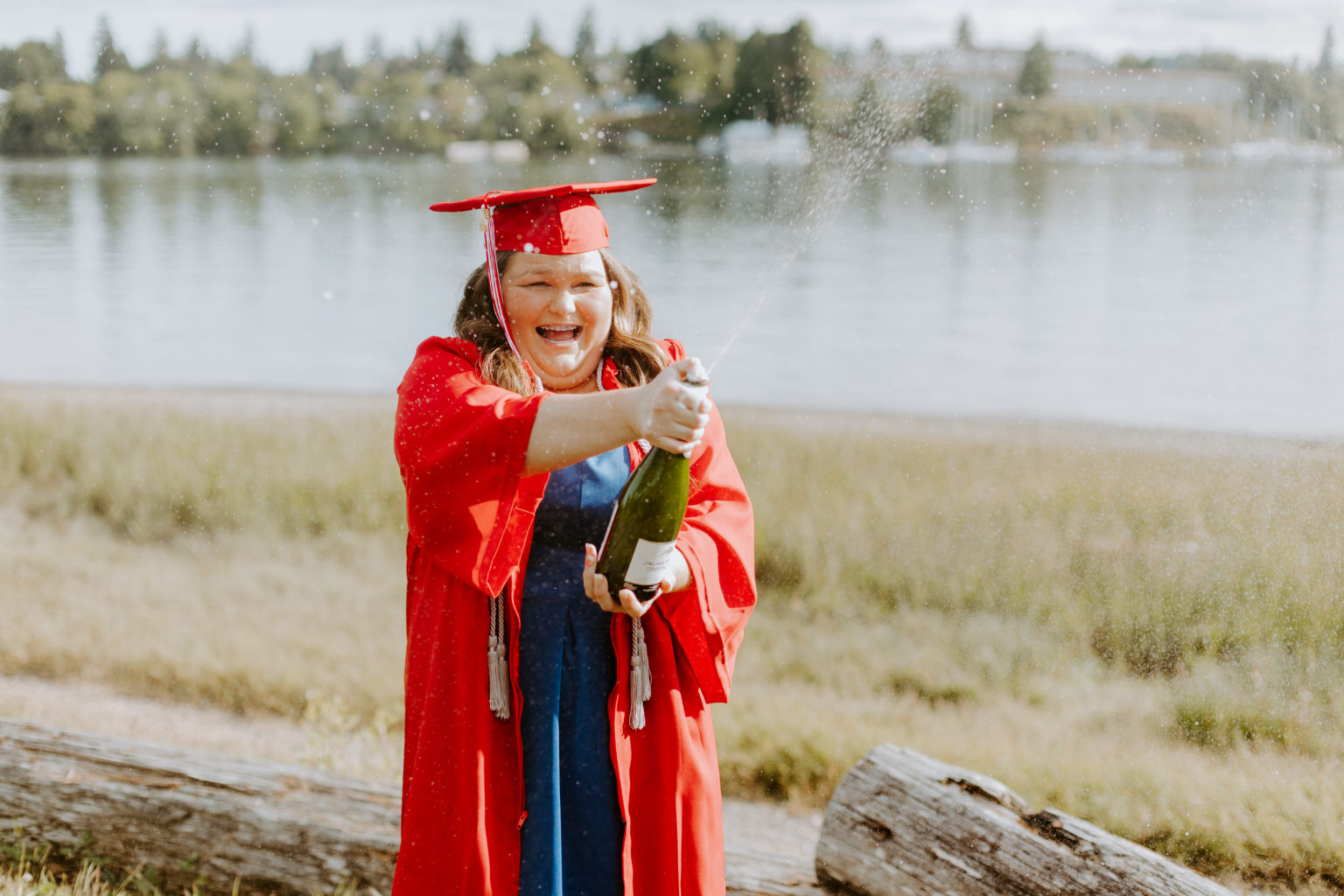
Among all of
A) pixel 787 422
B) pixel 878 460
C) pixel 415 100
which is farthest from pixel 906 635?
pixel 415 100

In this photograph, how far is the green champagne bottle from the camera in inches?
77.7

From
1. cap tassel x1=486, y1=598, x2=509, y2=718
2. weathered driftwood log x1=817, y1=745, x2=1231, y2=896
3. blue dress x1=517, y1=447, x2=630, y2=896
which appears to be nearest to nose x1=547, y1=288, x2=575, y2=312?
blue dress x1=517, y1=447, x2=630, y2=896

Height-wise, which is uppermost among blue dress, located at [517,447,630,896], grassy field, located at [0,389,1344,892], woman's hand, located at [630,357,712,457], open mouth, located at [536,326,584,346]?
open mouth, located at [536,326,584,346]

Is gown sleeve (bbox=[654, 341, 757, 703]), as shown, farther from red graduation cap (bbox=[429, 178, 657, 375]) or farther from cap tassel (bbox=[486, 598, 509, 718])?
red graduation cap (bbox=[429, 178, 657, 375])

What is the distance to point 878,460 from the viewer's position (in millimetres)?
7969

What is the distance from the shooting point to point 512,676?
218cm

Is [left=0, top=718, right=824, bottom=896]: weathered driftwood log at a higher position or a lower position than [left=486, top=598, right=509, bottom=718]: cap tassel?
lower

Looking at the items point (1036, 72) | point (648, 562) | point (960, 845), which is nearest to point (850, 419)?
point (1036, 72)

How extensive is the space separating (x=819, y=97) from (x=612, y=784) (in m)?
13.4

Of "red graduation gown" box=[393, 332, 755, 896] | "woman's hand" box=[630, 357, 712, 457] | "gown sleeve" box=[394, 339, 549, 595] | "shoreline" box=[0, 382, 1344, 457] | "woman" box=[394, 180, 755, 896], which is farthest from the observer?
"shoreline" box=[0, 382, 1344, 457]

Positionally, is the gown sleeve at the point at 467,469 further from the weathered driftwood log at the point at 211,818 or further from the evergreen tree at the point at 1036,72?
the evergreen tree at the point at 1036,72

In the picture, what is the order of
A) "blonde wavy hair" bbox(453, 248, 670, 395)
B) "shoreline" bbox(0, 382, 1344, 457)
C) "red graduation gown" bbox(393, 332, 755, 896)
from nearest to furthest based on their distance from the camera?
"red graduation gown" bbox(393, 332, 755, 896), "blonde wavy hair" bbox(453, 248, 670, 395), "shoreline" bbox(0, 382, 1344, 457)

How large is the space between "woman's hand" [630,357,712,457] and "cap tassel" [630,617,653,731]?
1.90 ft

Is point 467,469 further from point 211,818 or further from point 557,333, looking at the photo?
point 211,818
